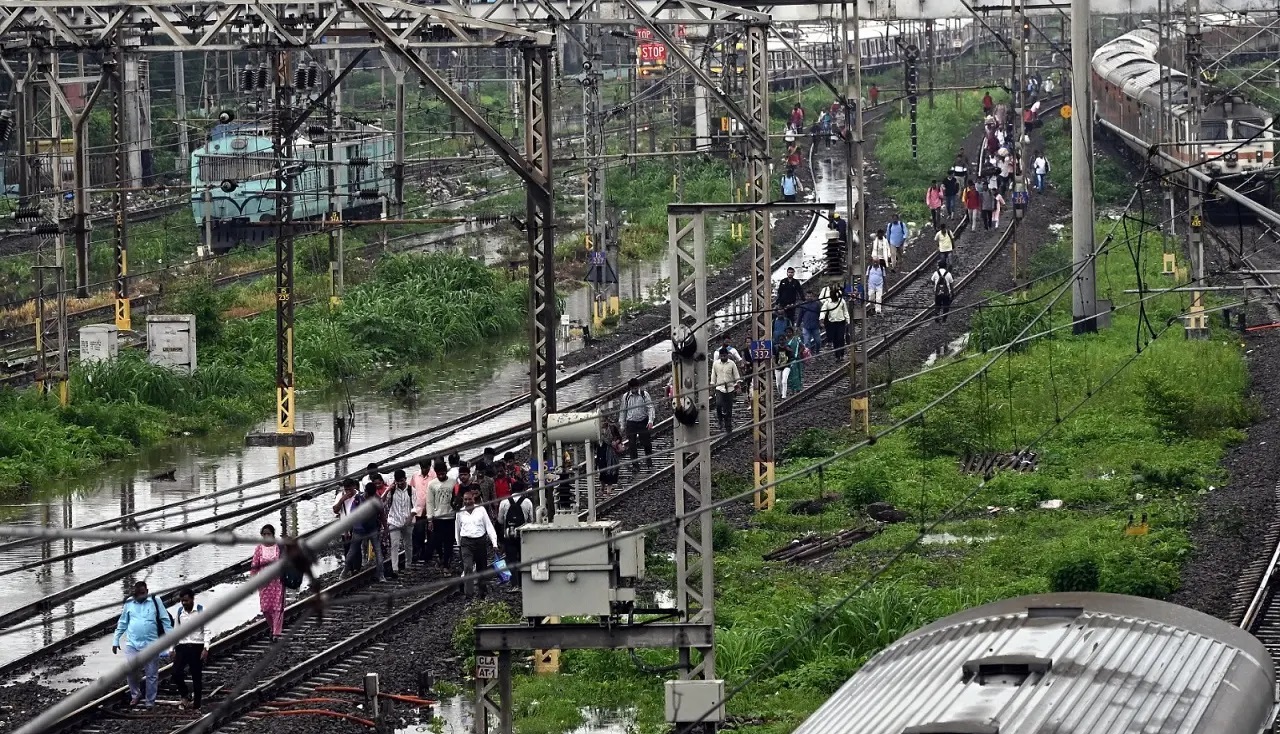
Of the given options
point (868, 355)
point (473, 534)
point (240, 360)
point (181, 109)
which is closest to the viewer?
point (473, 534)

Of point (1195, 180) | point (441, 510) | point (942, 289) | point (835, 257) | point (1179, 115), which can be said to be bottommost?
point (441, 510)

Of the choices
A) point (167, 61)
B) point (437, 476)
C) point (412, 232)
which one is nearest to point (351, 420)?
point (437, 476)

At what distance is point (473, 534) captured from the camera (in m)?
18.8

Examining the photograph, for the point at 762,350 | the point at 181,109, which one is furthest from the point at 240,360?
the point at 181,109

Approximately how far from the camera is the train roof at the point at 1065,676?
9445mm

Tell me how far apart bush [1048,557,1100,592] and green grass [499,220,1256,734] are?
0.02 metres

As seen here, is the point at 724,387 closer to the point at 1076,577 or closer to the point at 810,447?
the point at 810,447

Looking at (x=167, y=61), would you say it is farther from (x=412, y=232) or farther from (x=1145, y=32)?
(x=1145, y=32)

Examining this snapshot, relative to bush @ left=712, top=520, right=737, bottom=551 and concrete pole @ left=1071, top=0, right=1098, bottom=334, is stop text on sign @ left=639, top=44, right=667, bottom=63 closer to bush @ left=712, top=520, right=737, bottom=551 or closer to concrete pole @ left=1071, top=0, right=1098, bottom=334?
concrete pole @ left=1071, top=0, right=1098, bottom=334

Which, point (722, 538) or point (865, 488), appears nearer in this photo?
point (722, 538)

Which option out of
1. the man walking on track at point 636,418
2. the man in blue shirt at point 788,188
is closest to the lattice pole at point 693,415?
the man walking on track at point 636,418

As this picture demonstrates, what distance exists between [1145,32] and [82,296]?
124ft

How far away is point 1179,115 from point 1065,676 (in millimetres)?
26916

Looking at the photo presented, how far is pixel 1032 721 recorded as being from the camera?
30.5 feet
